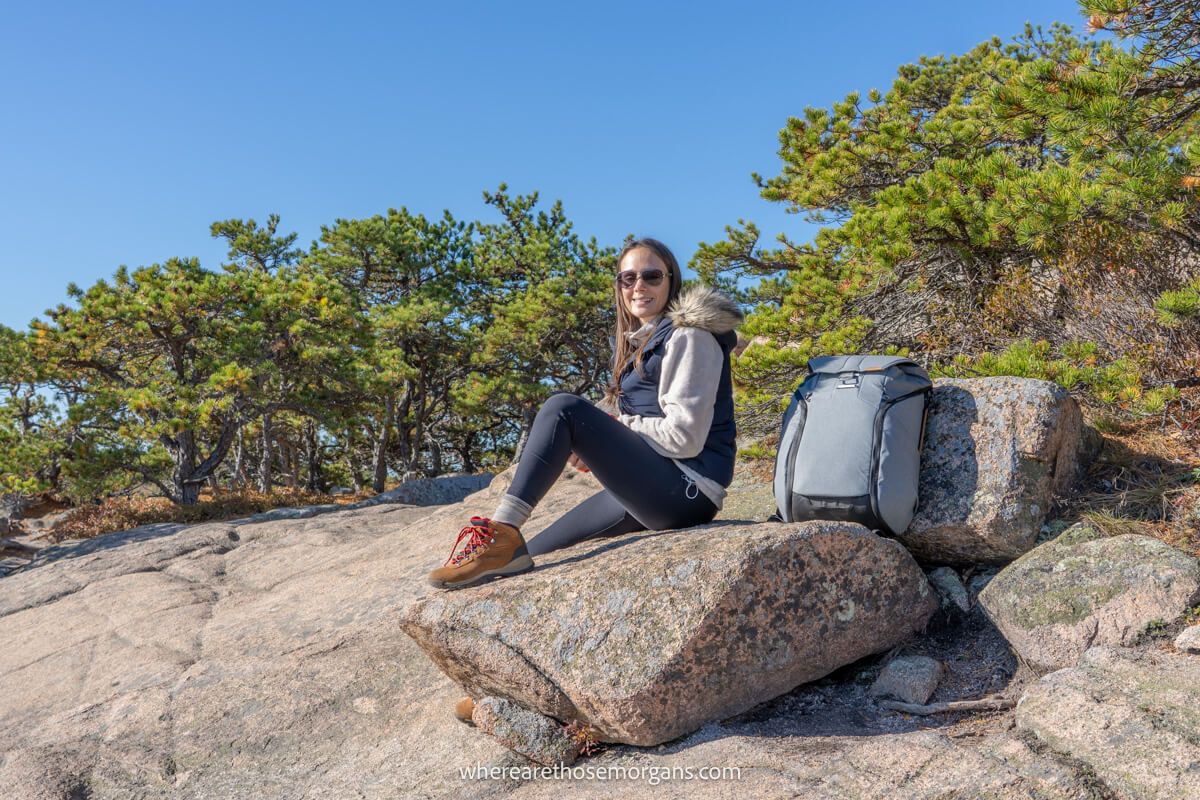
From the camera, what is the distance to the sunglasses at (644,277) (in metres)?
3.87

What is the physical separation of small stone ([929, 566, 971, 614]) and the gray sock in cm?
211

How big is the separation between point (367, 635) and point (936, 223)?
203 inches

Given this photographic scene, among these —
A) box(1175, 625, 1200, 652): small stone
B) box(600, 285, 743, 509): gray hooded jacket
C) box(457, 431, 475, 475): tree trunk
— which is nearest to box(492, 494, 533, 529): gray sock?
box(600, 285, 743, 509): gray hooded jacket

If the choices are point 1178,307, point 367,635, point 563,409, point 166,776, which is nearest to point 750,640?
point 563,409

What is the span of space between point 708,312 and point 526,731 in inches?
79.1

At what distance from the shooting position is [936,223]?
596cm

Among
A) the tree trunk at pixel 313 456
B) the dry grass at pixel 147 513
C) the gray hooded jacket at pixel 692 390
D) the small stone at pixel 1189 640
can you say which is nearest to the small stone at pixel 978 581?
the small stone at pixel 1189 640

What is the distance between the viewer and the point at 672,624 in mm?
2914

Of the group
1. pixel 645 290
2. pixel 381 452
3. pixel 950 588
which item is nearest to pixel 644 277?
pixel 645 290

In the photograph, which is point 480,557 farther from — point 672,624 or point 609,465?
point 672,624

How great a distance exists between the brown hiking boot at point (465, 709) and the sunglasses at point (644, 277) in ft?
7.11

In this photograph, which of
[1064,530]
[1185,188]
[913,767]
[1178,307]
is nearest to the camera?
[913,767]

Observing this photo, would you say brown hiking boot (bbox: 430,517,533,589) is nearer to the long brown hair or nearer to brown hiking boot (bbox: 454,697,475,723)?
brown hiking boot (bbox: 454,697,475,723)

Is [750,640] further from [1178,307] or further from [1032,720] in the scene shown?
[1178,307]
